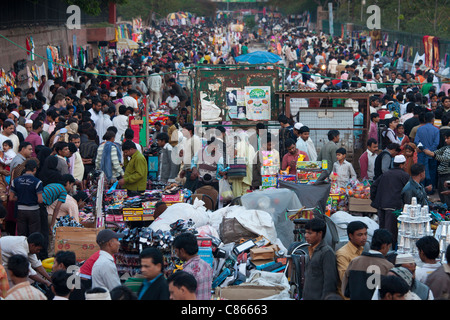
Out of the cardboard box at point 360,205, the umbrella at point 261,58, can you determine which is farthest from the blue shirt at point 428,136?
the umbrella at point 261,58

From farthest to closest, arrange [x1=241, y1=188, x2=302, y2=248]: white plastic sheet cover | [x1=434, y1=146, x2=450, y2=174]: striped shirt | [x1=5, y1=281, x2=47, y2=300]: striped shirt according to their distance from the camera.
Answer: [x1=434, y1=146, x2=450, y2=174]: striped shirt, [x1=241, y1=188, x2=302, y2=248]: white plastic sheet cover, [x1=5, y1=281, x2=47, y2=300]: striped shirt

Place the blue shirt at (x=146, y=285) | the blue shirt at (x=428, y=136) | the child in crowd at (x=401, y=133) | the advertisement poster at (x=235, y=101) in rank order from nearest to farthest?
the blue shirt at (x=146, y=285) → the blue shirt at (x=428, y=136) → the child in crowd at (x=401, y=133) → the advertisement poster at (x=235, y=101)

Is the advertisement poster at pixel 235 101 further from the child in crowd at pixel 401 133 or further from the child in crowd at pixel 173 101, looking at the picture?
the child in crowd at pixel 173 101

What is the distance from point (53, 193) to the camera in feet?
32.4

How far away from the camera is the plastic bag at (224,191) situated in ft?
38.6

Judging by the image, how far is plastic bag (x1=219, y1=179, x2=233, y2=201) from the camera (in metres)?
11.8

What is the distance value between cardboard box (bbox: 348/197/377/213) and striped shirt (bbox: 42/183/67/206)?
4447 millimetres

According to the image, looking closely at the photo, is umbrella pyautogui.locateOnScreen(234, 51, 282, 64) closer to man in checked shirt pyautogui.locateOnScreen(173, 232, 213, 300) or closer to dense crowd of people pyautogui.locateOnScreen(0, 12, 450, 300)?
dense crowd of people pyautogui.locateOnScreen(0, 12, 450, 300)

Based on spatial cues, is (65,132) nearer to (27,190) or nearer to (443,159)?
(27,190)

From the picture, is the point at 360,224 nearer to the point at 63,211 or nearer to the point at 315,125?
the point at 63,211

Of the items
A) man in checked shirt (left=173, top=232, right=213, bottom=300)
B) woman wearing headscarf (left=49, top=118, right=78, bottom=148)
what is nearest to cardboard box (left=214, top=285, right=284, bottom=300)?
man in checked shirt (left=173, top=232, right=213, bottom=300)

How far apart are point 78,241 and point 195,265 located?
9.17 feet

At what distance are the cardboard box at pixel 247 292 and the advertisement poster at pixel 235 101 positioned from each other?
8.12m

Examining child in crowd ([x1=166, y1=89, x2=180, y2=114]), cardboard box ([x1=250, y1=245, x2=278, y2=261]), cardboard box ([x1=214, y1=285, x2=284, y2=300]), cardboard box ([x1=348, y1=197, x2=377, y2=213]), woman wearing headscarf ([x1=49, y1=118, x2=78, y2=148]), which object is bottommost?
cardboard box ([x1=214, y1=285, x2=284, y2=300])
